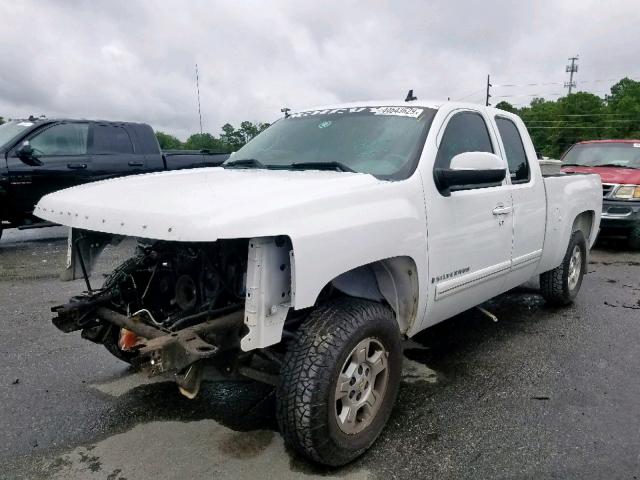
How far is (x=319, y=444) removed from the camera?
8.32 ft

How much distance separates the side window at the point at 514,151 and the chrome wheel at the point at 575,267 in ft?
4.74

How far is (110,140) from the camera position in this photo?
30.5 ft

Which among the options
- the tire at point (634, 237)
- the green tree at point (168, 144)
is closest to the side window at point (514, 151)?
the tire at point (634, 237)

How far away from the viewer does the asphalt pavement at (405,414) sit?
8.94 feet

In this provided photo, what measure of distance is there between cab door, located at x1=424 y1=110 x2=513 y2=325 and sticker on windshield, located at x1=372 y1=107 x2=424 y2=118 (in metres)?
0.21

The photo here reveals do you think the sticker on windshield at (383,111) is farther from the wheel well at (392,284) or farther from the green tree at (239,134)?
the green tree at (239,134)

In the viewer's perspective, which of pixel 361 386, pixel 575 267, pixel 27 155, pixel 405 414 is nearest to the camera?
pixel 361 386

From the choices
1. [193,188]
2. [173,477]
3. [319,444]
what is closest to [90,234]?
[193,188]

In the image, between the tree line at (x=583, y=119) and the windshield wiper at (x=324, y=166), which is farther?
the tree line at (x=583, y=119)

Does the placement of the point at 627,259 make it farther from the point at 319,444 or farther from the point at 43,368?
the point at 43,368

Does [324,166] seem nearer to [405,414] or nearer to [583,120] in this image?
[405,414]

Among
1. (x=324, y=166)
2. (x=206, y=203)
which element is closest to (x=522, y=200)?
(x=324, y=166)

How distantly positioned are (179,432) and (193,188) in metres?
1.37

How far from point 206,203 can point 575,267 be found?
4.46m
